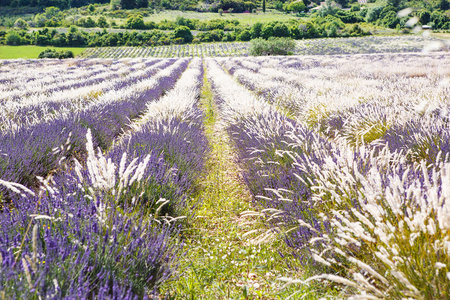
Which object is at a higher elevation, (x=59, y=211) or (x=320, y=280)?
(x=59, y=211)

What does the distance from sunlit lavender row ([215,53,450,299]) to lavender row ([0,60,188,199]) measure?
1935 millimetres

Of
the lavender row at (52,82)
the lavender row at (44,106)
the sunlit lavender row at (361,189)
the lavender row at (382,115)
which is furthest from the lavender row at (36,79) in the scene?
the lavender row at (382,115)

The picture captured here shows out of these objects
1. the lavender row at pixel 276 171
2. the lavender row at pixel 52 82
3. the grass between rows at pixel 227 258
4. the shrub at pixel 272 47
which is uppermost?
the shrub at pixel 272 47

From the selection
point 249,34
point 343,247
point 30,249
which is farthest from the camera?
point 249,34

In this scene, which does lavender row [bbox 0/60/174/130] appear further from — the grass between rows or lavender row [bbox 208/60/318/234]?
lavender row [bbox 208/60/318/234]

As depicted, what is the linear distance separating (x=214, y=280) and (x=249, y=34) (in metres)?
77.0

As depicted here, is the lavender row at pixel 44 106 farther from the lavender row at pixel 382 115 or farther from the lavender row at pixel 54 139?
the lavender row at pixel 382 115

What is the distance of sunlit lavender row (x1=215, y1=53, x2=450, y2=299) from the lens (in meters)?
1.15

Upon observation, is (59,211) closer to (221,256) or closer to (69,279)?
(69,279)

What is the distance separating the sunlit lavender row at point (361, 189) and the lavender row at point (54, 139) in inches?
76.2

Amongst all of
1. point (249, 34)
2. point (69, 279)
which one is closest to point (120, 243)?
point (69, 279)

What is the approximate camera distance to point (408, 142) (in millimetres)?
3535

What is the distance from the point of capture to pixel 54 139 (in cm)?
412

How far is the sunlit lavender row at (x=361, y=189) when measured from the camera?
115 centimetres
